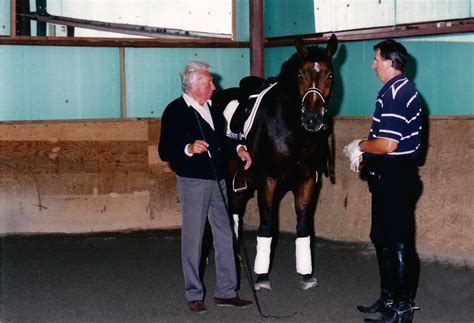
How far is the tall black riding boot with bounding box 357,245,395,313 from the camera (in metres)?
5.93

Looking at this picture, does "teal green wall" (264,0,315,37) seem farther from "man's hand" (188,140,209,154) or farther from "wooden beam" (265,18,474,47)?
"man's hand" (188,140,209,154)

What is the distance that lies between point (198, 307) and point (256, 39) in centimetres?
461

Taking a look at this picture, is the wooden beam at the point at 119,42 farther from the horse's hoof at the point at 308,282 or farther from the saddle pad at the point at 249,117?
the horse's hoof at the point at 308,282

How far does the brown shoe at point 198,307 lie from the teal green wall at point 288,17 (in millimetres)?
4283

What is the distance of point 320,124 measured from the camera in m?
6.50

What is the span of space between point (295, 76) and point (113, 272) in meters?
2.78

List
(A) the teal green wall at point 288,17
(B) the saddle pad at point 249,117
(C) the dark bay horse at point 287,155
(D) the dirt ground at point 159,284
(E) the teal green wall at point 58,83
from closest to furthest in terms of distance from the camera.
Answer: (D) the dirt ground at point 159,284, (C) the dark bay horse at point 287,155, (B) the saddle pad at point 249,117, (A) the teal green wall at point 288,17, (E) the teal green wall at point 58,83

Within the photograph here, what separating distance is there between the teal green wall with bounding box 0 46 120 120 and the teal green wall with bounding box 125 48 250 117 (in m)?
0.21

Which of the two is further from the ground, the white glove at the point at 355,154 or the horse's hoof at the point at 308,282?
the white glove at the point at 355,154

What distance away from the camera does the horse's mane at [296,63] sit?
6668 millimetres

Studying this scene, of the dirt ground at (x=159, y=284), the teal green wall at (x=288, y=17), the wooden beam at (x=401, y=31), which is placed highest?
the teal green wall at (x=288, y=17)

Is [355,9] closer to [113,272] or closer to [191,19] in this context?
[191,19]

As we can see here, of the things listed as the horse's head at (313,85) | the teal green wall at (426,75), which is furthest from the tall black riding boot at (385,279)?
the teal green wall at (426,75)

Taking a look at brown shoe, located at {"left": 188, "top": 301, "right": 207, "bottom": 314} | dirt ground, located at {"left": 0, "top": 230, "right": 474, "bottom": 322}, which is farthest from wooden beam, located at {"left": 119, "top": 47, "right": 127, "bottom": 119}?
brown shoe, located at {"left": 188, "top": 301, "right": 207, "bottom": 314}
